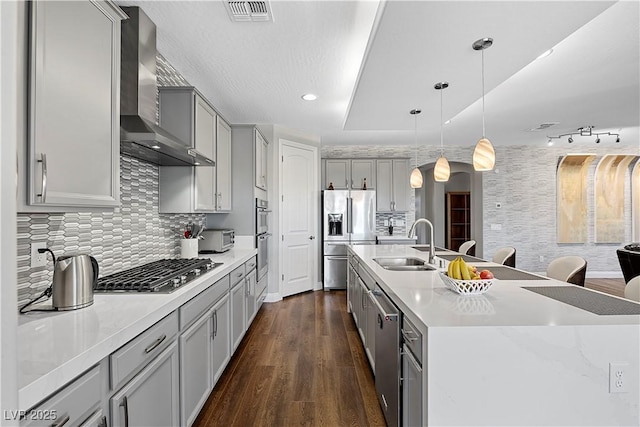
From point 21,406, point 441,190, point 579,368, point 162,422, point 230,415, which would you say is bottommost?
point 230,415

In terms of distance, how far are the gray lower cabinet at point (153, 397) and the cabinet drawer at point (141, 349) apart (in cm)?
4

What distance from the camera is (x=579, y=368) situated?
4.08ft

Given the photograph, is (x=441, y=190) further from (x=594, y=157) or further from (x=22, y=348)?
(x=22, y=348)

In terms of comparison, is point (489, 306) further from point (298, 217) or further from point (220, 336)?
point (298, 217)

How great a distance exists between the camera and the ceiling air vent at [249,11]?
2133 mm

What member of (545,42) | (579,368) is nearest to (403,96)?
(545,42)

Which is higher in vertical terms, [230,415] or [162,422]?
[162,422]

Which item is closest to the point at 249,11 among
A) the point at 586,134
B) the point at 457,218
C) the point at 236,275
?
the point at 236,275

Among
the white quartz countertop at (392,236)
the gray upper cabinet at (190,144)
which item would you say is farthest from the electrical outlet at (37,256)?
the white quartz countertop at (392,236)

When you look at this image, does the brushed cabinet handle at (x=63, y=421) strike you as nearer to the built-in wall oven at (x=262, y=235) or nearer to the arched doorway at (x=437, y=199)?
the built-in wall oven at (x=262, y=235)

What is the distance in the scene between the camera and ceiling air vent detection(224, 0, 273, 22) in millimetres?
2133

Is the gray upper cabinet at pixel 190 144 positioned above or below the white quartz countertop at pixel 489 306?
above

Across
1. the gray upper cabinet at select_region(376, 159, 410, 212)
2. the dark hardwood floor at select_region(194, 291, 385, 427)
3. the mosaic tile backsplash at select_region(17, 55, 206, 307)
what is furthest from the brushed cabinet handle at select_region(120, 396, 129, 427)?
the gray upper cabinet at select_region(376, 159, 410, 212)

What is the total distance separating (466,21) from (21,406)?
2.54 meters
